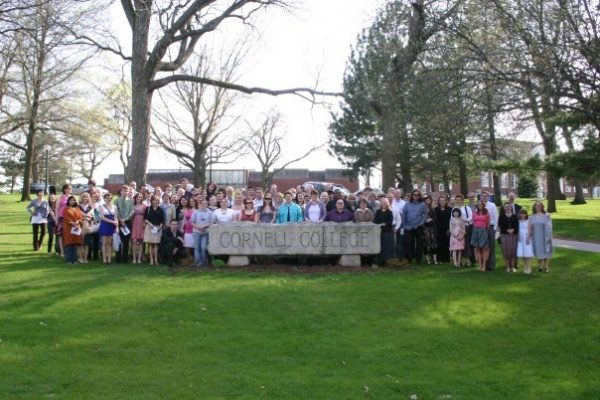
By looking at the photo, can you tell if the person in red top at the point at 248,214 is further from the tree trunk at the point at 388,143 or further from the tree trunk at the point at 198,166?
the tree trunk at the point at 198,166

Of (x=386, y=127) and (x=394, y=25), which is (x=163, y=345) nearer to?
(x=394, y=25)

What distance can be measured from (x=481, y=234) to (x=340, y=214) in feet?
10.4

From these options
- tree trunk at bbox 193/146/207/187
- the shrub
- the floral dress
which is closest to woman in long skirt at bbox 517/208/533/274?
the floral dress

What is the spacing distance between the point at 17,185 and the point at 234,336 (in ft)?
227

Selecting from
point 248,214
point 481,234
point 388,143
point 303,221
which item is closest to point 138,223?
point 248,214

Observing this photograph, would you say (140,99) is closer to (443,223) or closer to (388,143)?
(388,143)

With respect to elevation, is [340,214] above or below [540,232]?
above

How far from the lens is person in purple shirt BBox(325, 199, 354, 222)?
14336 millimetres

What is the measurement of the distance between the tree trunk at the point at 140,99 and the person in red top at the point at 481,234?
10489mm

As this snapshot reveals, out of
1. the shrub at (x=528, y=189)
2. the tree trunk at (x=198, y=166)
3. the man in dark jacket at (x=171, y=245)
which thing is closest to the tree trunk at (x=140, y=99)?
the man in dark jacket at (x=171, y=245)

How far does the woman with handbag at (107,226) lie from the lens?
1416 cm

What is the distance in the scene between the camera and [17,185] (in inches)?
2771

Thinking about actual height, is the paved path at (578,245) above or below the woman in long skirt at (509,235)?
below

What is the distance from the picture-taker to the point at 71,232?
13875 mm
